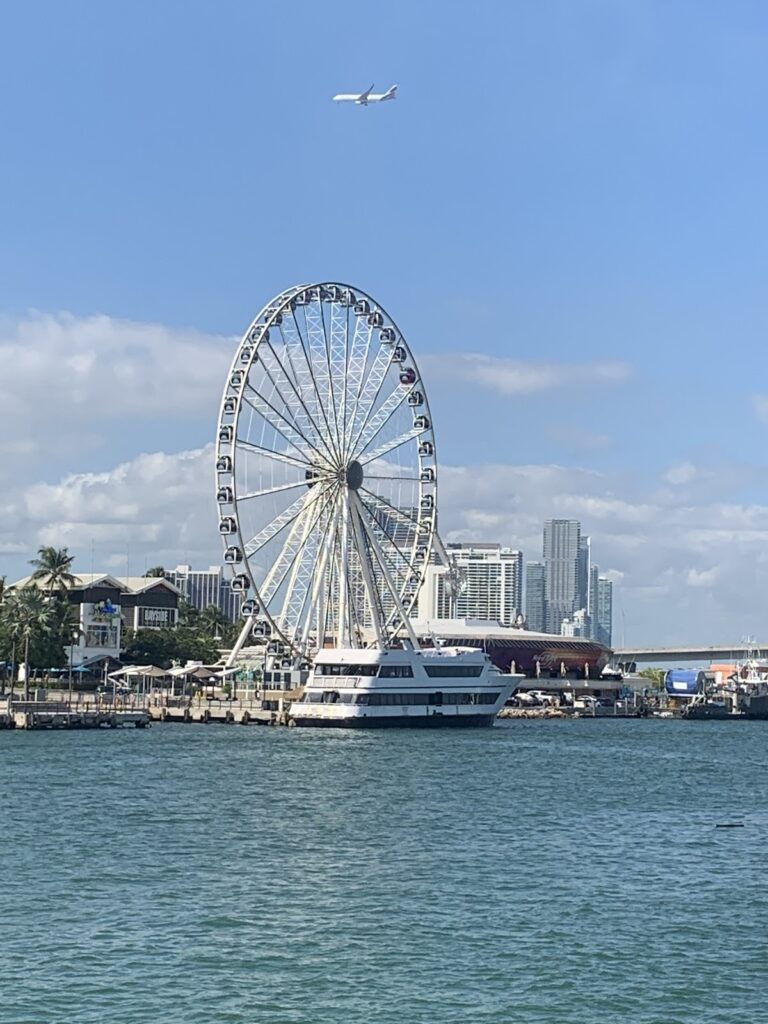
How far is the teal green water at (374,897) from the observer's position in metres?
38.1

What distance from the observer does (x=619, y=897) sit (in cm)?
5125

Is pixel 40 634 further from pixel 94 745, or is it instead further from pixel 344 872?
pixel 344 872

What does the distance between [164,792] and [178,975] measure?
4058cm

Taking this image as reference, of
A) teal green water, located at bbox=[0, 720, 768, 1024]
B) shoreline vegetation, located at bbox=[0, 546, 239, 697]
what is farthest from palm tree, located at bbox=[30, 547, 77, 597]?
teal green water, located at bbox=[0, 720, 768, 1024]

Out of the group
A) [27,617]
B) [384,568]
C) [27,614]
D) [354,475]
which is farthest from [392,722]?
[27,614]

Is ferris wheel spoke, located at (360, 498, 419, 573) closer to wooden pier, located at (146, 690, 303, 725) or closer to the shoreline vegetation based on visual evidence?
wooden pier, located at (146, 690, 303, 725)

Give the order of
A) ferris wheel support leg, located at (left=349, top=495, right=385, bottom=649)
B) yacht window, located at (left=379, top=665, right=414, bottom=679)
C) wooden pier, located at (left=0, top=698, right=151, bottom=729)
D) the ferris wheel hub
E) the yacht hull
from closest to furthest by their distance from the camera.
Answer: wooden pier, located at (left=0, top=698, right=151, bottom=729)
the ferris wheel hub
the yacht hull
ferris wheel support leg, located at (left=349, top=495, right=385, bottom=649)
yacht window, located at (left=379, top=665, right=414, bottom=679)

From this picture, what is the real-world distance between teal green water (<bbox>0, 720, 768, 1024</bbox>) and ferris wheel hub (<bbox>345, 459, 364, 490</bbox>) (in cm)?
3983

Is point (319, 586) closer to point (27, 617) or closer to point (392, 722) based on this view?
point (392, 722)

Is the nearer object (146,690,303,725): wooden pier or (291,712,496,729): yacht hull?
(291,712,496,729): yacht hull

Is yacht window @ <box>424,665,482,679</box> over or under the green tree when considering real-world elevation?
under

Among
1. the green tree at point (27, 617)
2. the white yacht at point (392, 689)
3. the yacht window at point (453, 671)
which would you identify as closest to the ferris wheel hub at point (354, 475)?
the white yacht at point (392, 689)

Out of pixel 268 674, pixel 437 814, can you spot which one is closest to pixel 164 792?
pixel 437 814

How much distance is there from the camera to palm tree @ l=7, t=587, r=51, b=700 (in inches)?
6029
